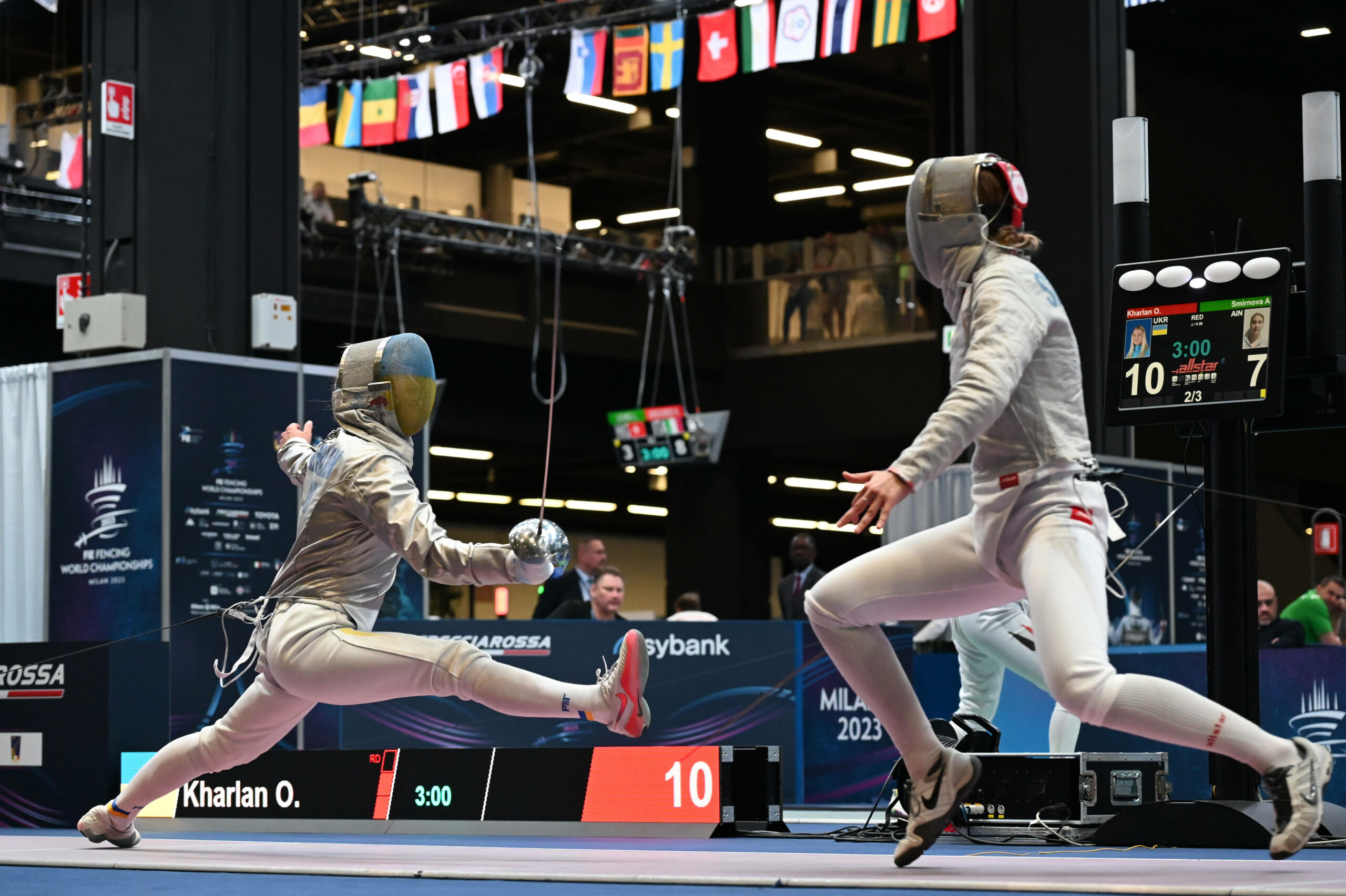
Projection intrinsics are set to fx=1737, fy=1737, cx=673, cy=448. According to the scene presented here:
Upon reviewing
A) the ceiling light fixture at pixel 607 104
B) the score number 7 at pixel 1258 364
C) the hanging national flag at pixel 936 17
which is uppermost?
the ceiling light fixture at pixel 607 104

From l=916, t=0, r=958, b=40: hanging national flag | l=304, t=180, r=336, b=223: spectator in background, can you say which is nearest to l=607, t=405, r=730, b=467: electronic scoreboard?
l=304, t=180, r=336, b=223: spectator in background

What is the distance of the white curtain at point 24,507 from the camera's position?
29.5 feet

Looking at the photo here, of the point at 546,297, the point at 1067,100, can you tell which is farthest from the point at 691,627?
the point at 546,297

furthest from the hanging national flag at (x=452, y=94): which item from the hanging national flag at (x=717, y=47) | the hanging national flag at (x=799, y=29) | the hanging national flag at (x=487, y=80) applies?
the hanging national flag at (x=799, y=29)

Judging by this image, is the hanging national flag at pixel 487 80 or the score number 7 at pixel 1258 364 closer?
the score number 7 at pixel 1258 364

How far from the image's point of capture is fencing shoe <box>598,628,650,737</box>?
4.58 meters

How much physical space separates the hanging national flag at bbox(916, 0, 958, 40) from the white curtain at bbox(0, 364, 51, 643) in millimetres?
7352

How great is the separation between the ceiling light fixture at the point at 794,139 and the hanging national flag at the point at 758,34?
283 inches

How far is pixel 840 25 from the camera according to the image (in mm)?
13961

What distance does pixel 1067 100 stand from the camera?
1116 centimetres

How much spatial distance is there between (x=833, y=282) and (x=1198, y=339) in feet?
48.1

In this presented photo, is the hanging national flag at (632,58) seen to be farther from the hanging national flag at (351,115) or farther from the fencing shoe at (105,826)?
the fencing shoe at (105,826)

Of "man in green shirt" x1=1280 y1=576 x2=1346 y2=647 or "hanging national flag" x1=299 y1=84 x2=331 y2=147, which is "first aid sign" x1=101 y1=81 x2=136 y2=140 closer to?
"man in green shirt" x1=1280 y1=576 x2=1346 y2=647

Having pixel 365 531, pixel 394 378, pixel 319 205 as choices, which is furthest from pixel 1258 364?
pixel 319 205
